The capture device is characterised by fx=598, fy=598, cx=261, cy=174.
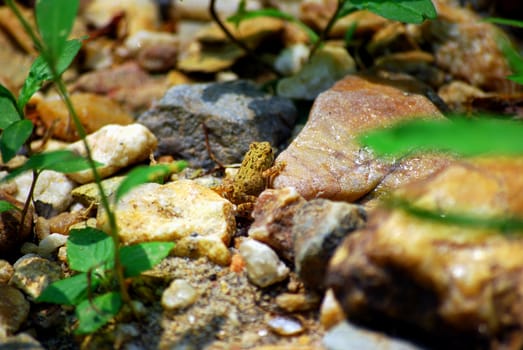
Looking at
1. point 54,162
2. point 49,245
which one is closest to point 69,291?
point 54,162

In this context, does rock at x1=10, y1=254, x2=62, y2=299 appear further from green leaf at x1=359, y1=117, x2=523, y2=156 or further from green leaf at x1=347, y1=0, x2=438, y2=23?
green leaf at x1=347, y1=0, x2=438, y2=23

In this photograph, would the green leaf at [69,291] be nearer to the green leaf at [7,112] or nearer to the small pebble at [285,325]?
the small pebble at [285,325]

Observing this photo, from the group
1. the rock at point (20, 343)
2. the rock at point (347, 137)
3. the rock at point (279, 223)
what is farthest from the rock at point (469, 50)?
the rock at point (20, 343)

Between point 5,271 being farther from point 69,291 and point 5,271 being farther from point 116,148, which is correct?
point 116,148

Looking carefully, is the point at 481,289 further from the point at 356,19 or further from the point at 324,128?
the point at 356,19

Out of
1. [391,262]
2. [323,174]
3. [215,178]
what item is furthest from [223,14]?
[391,262]
